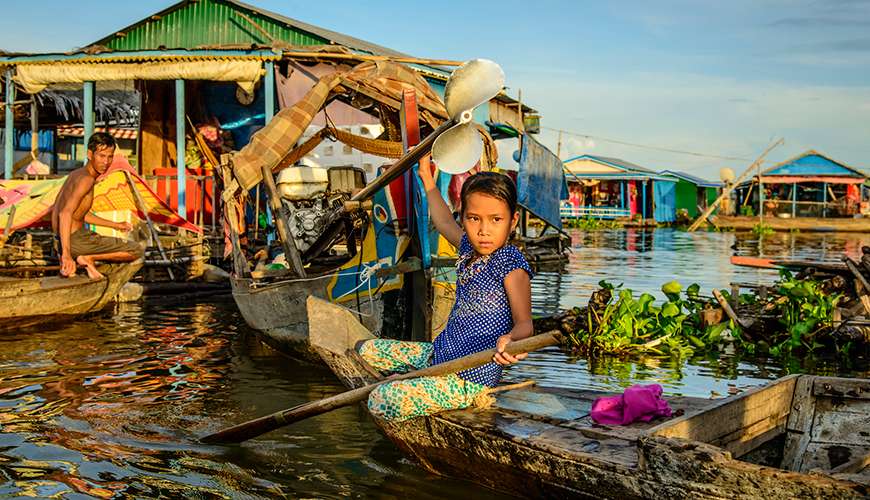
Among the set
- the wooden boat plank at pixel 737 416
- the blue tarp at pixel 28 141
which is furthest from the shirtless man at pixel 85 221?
the blue tarp at pixel 28 141

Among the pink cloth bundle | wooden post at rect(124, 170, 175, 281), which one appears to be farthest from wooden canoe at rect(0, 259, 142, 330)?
the pink cloth bundle

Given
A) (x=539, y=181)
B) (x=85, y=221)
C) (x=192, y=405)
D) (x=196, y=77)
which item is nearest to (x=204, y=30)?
(x=196, y=77)

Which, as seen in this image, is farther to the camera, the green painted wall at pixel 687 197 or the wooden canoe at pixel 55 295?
the green painted wall at pixel 687 197

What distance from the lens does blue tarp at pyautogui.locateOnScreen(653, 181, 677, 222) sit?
42562 mm

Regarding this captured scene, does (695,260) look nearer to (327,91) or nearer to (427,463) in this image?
(327,91)

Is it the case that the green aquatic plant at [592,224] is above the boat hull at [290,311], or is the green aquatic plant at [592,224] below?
above

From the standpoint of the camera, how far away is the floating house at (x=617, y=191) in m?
41.0

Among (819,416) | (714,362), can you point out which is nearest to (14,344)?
(714,362)

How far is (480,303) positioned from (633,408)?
3.15 feet

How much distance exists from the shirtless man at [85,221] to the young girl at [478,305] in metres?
5.87

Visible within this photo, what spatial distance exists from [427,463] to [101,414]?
2776 mm

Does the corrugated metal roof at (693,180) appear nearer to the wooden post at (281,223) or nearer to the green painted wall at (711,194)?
the green painted wall at (711,194)

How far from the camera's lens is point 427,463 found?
175 inches

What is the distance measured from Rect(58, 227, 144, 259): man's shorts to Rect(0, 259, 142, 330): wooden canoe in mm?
273
